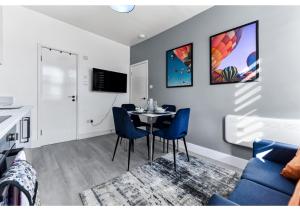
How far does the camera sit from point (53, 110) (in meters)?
3.07

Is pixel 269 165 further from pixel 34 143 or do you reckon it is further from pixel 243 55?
pixel 34 143

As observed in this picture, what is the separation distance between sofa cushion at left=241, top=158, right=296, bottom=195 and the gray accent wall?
87 centimetres

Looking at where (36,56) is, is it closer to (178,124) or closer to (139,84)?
(139,84)

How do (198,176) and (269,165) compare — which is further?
(198,176)

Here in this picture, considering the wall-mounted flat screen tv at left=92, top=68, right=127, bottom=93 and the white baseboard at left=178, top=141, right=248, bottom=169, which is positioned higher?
the wall-mounted flat screen tv at left=92, top=68, right=127, bottom=93

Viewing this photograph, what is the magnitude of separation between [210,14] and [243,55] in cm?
101

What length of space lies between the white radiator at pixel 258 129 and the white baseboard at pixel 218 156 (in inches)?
11.2

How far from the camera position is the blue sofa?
2.89 feet

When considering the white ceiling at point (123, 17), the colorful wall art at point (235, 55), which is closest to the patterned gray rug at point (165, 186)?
the colorful wall art at point (235, 55)

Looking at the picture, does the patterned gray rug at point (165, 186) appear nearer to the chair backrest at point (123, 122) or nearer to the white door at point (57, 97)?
the chair backrest at point (123, 122)

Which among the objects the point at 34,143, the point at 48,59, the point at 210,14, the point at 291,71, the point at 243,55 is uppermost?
→ the point at 210,14

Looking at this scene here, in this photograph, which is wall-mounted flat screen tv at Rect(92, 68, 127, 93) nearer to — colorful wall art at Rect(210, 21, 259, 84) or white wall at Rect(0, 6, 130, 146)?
white wall at Rect(0, 6, 130, 146)

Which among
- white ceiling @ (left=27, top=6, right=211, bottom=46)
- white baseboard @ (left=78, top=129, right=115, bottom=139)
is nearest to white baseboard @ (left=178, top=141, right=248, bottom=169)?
white baseboard @ (left=78, top=129, right=115, bottom=139)

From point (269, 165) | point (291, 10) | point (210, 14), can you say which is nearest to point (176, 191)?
point (269, 165)
